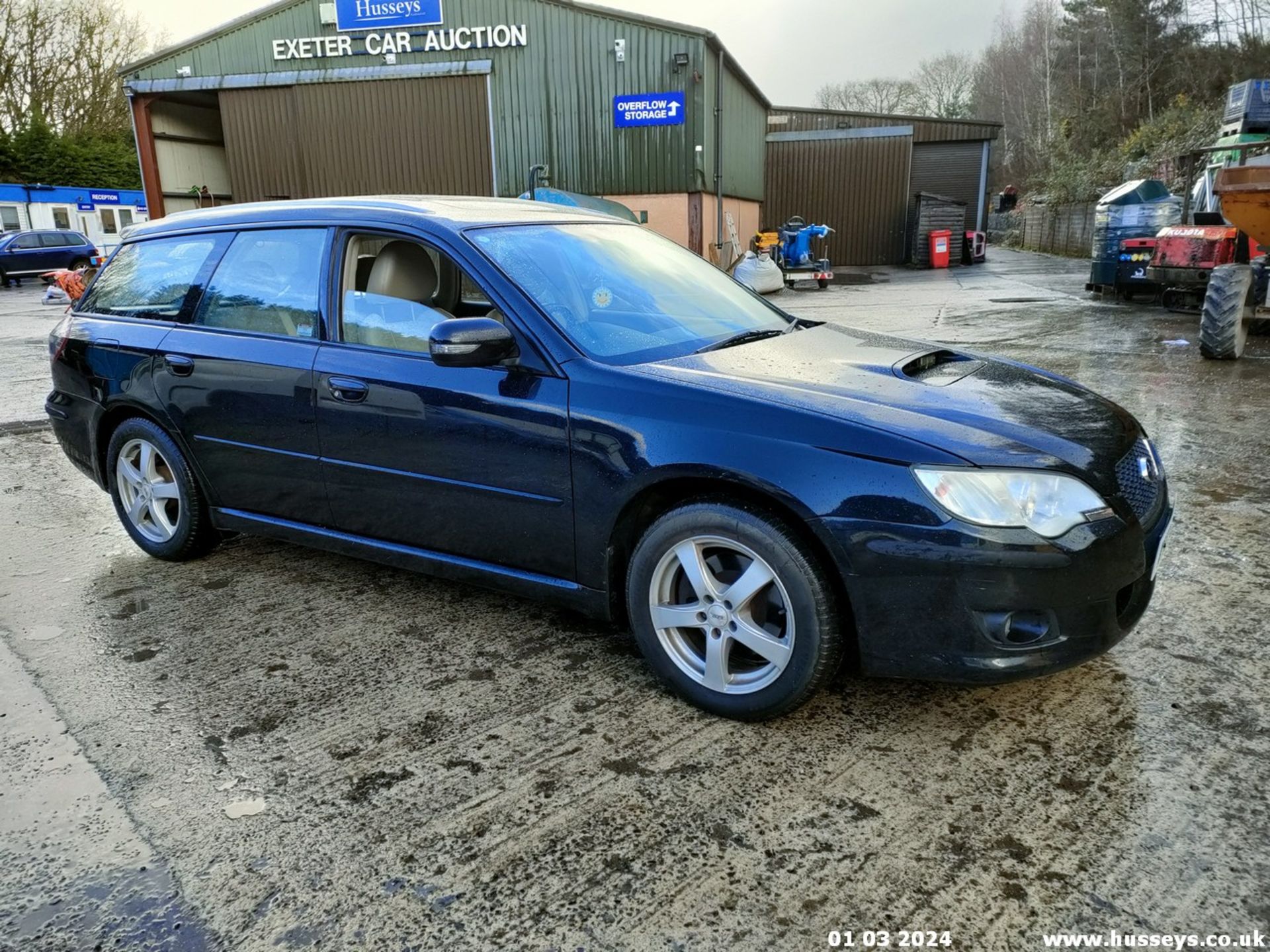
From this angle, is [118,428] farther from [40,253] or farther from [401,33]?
[40,253]

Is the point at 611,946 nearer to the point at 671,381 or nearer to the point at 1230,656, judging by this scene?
the point at 671,381

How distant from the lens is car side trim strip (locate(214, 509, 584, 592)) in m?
3.08

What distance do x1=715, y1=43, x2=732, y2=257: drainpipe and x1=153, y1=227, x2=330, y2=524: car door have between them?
1964 cm

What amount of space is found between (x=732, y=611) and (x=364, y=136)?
22.1 m

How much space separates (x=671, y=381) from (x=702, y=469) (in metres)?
0.33

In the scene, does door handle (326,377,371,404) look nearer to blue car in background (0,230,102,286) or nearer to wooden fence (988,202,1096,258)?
wooden fence (988,202,1096,258)

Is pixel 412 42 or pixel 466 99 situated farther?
pixel 466 99

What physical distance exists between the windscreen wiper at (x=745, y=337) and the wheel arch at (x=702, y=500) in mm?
613

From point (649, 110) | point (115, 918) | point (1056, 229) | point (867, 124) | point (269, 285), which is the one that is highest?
point (867, 124)

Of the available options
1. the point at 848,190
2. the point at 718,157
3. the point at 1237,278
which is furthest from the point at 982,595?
the point at 848,190

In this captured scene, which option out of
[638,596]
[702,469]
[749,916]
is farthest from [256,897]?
[702,469]

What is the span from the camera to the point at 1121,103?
3666 cm

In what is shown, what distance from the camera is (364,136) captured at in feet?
71.7

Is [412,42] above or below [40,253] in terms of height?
above
